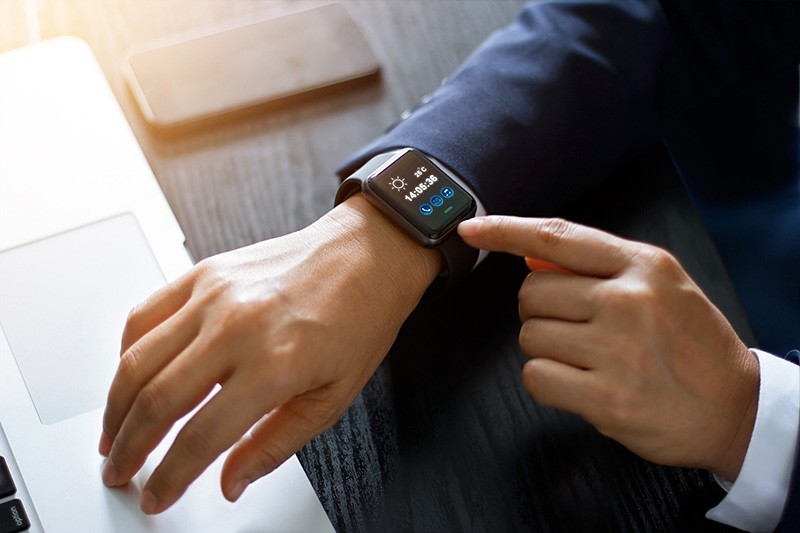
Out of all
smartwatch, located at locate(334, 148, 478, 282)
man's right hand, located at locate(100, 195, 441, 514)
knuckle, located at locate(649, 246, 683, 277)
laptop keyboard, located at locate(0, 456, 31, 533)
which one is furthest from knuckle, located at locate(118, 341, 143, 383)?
knuckle, located at locate(649, 246, 683, 277)

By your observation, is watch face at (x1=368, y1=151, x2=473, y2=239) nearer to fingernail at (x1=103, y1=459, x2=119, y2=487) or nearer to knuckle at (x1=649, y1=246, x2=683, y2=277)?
knuckle at (x1=649, y1=246, x2=683, y2=277)

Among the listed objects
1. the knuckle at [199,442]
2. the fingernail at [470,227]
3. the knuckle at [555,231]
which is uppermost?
the fingernail at [470,227]

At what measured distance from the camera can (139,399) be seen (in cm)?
66

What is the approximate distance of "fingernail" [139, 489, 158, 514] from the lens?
645 millimetres

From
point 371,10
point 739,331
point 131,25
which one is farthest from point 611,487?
point 131,25

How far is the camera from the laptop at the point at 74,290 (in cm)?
66

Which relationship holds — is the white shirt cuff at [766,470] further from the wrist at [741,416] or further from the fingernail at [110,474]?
the fingernail at [110,474]

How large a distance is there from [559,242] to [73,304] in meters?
0.42

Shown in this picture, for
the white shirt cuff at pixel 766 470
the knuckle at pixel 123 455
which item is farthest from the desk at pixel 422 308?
the knuckle at pixel 123 455

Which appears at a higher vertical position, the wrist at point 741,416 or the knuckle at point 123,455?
the knuckle at point 123,455

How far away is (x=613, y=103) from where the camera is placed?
95 centimetres

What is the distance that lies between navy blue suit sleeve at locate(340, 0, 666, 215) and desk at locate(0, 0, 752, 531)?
5 centimetres

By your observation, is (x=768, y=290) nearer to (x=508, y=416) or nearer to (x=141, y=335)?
(x=508, y=416)

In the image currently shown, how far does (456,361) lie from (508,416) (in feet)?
0.23
